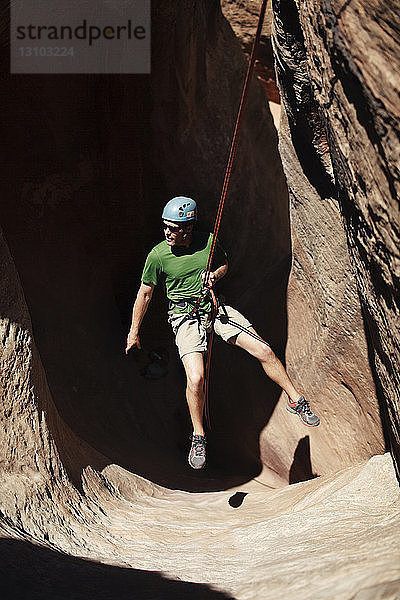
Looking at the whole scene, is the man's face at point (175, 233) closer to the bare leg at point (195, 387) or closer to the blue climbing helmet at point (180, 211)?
the blue climbing helmet at point (180, 211)

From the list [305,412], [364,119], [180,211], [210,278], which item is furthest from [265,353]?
[364,119]

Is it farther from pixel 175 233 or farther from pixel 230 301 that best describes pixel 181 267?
pixel 230 301

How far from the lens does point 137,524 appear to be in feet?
9.41

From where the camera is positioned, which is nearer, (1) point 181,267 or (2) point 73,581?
(2) point 73,581

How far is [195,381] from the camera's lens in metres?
3.24

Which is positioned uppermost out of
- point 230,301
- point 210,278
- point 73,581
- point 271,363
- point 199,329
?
point 230,301

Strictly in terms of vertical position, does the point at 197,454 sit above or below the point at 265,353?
below

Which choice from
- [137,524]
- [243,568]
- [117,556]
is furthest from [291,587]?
[137,524]

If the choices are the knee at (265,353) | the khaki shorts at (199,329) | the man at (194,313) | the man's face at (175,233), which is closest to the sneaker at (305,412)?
the man at (194,313)

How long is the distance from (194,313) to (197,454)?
818 mm

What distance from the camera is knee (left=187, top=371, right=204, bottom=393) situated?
127 inches

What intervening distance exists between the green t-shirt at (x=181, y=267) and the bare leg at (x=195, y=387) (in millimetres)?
329

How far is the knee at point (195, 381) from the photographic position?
3236mm

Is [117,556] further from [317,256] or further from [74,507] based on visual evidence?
[317,256]
